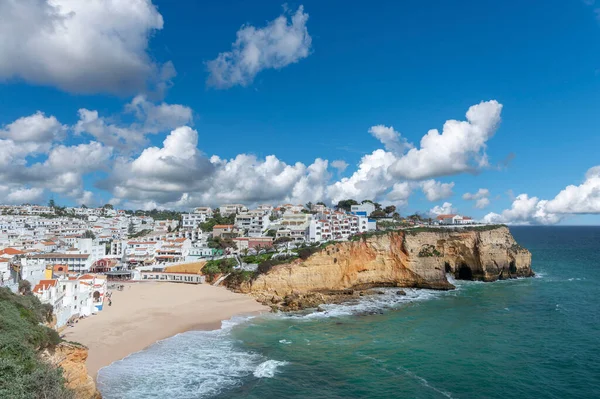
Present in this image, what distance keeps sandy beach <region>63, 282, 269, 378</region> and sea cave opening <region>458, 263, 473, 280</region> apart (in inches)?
1296

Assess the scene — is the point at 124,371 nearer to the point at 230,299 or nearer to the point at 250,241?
the point at 230,299

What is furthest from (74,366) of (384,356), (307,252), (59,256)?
(59,256)

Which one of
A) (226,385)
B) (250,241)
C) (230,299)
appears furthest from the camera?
(250,241)

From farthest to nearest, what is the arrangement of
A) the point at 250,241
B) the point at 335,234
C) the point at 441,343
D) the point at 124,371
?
the point at 335,234 < the point at 250,241 < the point at 441,343 < the point at 124,371

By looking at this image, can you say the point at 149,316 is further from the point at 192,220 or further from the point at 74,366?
the point at 192,220

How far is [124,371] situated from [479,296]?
3734 cm

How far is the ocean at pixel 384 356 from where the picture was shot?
19.9 m

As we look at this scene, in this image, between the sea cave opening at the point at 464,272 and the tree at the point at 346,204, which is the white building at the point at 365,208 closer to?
the tree at the point at 346,204

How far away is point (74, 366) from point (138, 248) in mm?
49532

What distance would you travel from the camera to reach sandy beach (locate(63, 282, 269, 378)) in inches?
1026

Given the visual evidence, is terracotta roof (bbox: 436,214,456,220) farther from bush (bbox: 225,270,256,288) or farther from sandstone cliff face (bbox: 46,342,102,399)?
sandstone cliff face (bbox: 46,342,102,399)

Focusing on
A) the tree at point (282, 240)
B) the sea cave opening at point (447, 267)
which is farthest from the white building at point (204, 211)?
the sea cave opening at point (447, 267)

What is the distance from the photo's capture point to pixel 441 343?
27.0 meters

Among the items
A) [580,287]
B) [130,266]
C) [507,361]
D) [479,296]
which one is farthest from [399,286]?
[130,266]
